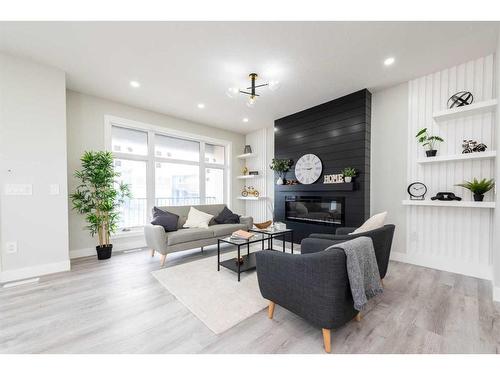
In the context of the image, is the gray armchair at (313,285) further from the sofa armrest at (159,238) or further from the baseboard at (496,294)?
the sofa armrest at (159,238)

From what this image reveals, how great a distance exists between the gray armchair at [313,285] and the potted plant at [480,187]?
2.43 m

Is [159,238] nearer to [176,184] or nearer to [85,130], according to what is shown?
[176,184]

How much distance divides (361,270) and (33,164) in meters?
4.04

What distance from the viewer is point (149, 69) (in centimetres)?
297

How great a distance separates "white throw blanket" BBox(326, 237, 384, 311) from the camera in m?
1.41

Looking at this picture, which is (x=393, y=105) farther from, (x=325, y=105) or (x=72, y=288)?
(x=72, y=288)

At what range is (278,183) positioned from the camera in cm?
488

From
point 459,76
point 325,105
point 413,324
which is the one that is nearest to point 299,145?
point 325,105

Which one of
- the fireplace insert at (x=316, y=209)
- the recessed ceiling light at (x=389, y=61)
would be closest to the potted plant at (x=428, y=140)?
the recessed ceiling light at (x=389, y=61)

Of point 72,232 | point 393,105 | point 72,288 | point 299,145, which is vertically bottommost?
point 72,288

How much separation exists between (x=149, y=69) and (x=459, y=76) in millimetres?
4332

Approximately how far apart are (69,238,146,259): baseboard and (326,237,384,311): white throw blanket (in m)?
4.10

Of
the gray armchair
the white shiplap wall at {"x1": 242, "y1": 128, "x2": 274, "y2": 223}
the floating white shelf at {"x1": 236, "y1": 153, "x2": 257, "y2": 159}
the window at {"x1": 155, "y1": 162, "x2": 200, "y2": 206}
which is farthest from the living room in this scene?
the floating white shelf at {"x1": 236, "y1": 153, "x2": 257, "y2": 159}

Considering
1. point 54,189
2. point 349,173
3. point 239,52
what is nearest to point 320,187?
point 349,173
